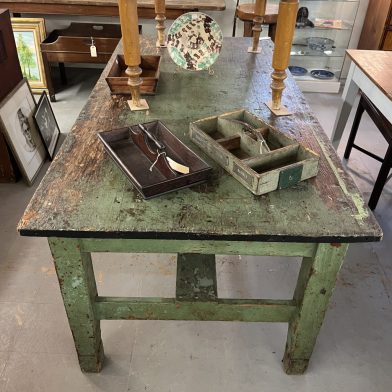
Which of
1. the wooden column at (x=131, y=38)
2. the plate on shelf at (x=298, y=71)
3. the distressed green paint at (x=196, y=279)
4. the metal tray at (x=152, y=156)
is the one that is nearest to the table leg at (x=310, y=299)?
the distressed green paint at (x=196, y=279)

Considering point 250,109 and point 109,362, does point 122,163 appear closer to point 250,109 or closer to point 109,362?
point 250,109

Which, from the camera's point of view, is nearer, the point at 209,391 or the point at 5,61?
the point at 209,391

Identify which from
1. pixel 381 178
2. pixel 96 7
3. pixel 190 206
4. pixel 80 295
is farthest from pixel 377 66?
pixel 96 7

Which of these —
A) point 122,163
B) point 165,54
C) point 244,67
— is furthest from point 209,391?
point 165,54

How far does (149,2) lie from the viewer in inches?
127

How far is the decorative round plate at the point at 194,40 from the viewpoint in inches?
69.7

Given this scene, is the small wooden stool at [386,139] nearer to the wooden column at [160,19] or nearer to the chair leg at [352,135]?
the chair leg at [352,135]

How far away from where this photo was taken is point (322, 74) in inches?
156

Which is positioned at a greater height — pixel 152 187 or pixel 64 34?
pixel 152 187


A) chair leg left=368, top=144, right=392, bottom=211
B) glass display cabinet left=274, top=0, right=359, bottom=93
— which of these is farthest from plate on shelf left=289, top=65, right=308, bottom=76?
chair leg left=368, top=144, right=392, bottom=211

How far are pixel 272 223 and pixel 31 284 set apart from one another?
1.26 meters

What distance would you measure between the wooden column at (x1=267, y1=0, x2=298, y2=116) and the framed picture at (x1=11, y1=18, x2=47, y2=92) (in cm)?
252

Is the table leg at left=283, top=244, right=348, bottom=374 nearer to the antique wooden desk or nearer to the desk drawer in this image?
the antique wooden desk

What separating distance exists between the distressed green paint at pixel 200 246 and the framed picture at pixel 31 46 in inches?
109
